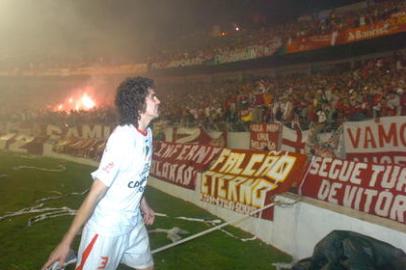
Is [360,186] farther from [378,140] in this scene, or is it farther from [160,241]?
[378,140]

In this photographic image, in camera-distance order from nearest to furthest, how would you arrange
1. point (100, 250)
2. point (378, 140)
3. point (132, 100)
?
point (100, 250)
point (132, 100)
point (378, 140)

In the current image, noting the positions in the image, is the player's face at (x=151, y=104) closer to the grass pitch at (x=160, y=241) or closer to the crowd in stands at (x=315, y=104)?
the grass pitch at (x=160, y=241)

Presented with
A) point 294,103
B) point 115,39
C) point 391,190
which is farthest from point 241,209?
point 115,39

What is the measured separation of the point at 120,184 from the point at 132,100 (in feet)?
2.26

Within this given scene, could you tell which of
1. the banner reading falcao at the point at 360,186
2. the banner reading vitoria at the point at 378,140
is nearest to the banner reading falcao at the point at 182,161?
the banner reading falcao at the point at 360,186

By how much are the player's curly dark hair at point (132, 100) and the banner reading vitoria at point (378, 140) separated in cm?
859

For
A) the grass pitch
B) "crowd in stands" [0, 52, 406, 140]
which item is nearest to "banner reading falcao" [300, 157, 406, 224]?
the grass pitch

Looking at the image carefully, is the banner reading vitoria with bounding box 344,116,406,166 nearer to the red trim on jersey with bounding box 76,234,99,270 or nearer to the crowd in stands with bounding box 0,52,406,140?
the crowd in stands with bounding box 0,52,406,140

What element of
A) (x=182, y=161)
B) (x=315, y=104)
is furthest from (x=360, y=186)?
(x=315, y=104)

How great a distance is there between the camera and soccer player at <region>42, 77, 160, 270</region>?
10.8 feet

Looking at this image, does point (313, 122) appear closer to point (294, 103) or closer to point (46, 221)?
point (294, 103)

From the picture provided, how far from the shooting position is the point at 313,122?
46.8 ft

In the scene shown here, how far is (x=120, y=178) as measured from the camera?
3.48m

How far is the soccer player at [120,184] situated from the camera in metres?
3.31
